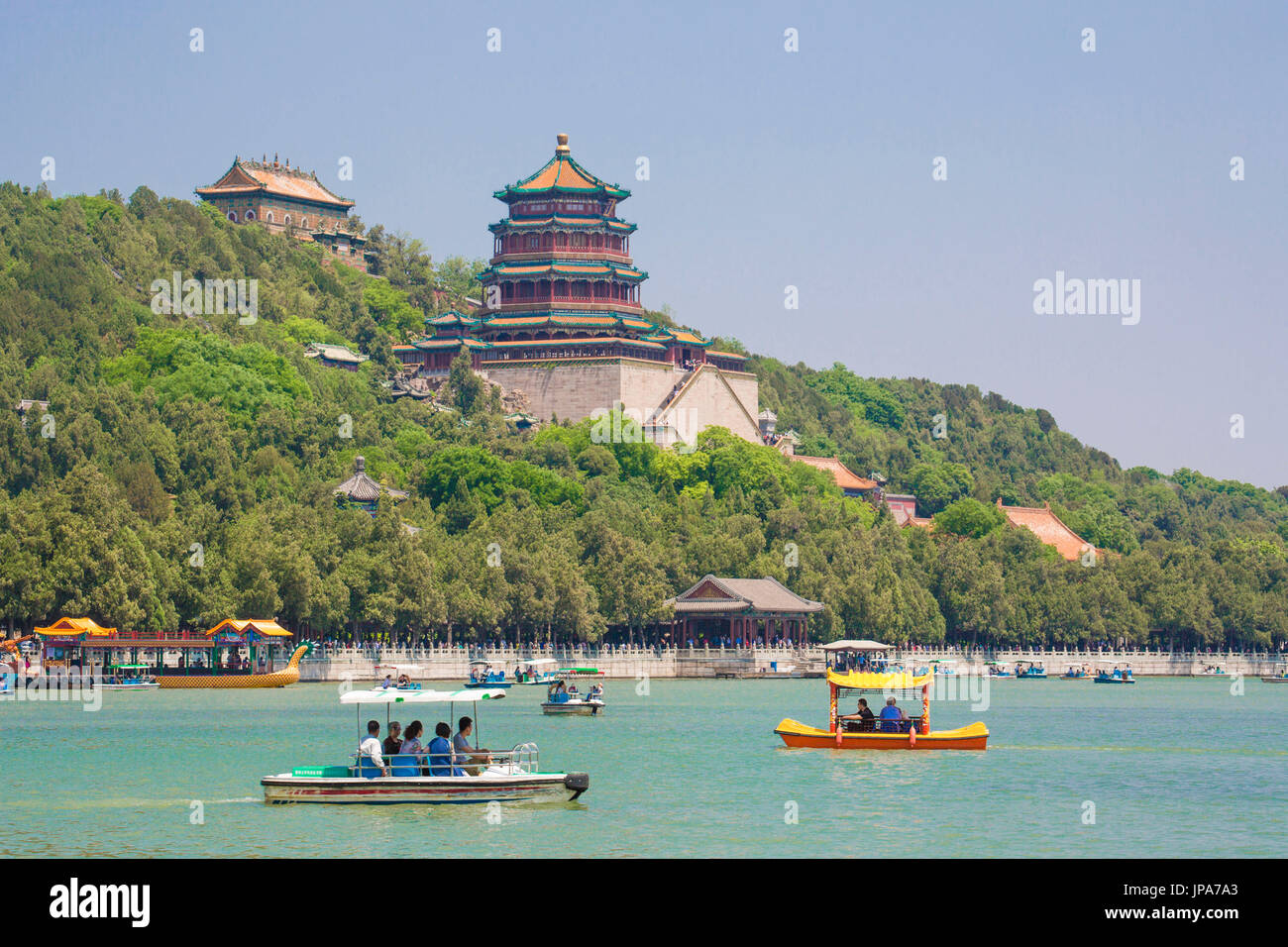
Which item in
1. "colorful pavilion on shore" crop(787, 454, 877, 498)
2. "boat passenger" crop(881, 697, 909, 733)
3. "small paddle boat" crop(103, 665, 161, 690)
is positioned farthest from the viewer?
"colorful pavilion on shore" crop(787, 454, 877, 498)

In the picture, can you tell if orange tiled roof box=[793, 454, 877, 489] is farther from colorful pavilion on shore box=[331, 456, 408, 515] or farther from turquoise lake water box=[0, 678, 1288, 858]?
turquoise lake water box=[0, 678, 1288, 858]

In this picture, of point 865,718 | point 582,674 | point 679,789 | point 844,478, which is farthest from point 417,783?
point 844,478

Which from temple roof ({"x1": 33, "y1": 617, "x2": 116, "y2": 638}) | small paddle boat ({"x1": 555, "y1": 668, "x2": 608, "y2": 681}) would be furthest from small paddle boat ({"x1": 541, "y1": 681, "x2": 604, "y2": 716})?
small paddle boat ({"x1": 555, "y1": 668, "x2": 608, "y2": 681})

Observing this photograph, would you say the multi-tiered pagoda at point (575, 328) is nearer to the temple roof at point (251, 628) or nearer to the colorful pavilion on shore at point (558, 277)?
the colorful pavilion on shore at point (558, 277)

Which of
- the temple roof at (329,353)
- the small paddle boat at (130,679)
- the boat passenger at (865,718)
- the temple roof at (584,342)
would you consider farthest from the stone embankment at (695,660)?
the temple roof at (329,353)

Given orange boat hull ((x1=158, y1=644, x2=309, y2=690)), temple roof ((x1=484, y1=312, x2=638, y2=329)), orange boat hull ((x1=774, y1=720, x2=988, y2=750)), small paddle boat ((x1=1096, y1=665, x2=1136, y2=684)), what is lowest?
small paddle boat ((x1=1096, y1=665, x2=1136, y2=684))

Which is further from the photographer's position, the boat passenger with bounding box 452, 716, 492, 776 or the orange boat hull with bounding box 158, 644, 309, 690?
the orange boat hull with bounding box 158, 644, 309, 690

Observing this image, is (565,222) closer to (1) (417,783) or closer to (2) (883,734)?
(2) (883,734)
